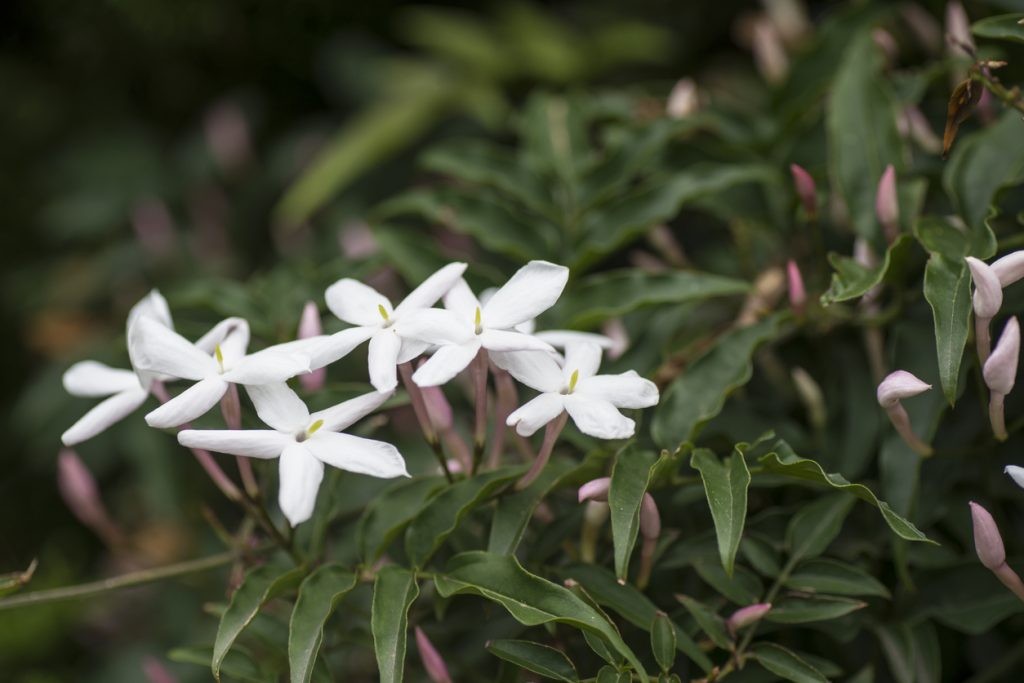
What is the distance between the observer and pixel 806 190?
669 millimetres

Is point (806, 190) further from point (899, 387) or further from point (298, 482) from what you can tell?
point (298, 482)


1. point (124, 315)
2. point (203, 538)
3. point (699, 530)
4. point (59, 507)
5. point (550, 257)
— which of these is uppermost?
point (550, 257)

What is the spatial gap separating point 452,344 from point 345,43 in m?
1.05

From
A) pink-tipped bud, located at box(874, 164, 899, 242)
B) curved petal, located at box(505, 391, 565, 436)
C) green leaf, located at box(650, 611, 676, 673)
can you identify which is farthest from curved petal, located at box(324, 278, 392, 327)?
pink-tipped bud, located at box(874, 164, 899, 242)

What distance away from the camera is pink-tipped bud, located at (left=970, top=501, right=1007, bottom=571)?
1.67 ft

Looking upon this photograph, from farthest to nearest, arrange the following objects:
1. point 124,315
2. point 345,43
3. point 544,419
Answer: point 345,43 < point 124,315 < point 544,419

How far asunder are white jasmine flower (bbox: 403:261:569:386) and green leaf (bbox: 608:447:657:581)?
0.28 ft

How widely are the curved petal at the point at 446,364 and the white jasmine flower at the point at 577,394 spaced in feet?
0.08

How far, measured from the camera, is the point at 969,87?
21.6 inches

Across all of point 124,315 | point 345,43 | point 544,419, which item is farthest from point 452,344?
point 345,43

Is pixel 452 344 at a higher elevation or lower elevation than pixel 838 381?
higher

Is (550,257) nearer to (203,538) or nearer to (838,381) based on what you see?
(838,381)

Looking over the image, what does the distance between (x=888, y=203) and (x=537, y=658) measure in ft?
1.17

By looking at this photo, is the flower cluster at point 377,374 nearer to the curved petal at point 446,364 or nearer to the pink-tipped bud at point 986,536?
the curved petal at point 446,364
